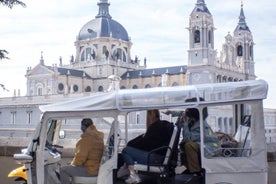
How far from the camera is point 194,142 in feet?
22.5

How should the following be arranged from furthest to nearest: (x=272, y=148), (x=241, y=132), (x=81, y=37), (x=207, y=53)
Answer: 1. (x=81, y=37)
2. (x=207, y=53)
3. (x=272, y=148)
4. (x=241, y=132)

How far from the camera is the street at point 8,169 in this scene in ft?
37.0

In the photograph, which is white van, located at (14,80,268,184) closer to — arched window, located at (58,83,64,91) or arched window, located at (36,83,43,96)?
arched window, located at (58,83,64,91)

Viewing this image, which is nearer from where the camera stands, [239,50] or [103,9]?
[239,50]

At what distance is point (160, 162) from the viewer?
6.66 meters

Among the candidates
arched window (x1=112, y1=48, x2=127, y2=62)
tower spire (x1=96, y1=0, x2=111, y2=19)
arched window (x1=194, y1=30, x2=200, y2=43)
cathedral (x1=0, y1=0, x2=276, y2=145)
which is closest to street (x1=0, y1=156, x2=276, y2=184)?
cathedral (x1=0, y1=0, x2=276, y2=145)

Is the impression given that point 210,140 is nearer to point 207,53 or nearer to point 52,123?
point 52,123

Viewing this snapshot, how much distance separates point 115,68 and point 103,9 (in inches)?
619

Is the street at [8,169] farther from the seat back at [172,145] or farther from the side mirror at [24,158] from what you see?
the seat back at [172,145]

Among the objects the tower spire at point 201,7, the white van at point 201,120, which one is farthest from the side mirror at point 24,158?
the tower spire at point 201,7

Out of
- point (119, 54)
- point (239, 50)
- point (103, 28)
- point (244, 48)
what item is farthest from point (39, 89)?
point (244, 48)

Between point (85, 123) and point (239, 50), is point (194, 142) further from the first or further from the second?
point (239, 50)

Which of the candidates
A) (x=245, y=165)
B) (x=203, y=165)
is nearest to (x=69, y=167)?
(x=203, y=165)

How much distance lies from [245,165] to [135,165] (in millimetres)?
1468
